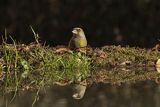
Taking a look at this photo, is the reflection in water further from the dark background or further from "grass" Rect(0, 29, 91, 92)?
the dark background

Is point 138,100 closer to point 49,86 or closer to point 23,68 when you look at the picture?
point 49,86

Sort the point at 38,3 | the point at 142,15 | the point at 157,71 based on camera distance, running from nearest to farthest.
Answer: the point at 157,71, the point at 142,15, the point at 38,3

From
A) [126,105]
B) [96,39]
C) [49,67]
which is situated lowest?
[126,105]

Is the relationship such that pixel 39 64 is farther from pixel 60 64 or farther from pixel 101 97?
pixel 101 97

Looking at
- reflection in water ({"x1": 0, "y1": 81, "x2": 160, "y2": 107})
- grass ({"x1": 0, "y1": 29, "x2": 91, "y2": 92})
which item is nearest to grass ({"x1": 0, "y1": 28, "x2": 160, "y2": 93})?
grass ({"x1": 0, "y1": 29, "x2": 91, "y2": 92})

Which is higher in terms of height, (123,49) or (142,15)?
(142,15)

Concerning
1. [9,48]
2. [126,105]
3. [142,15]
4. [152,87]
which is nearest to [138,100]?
[126,105]
